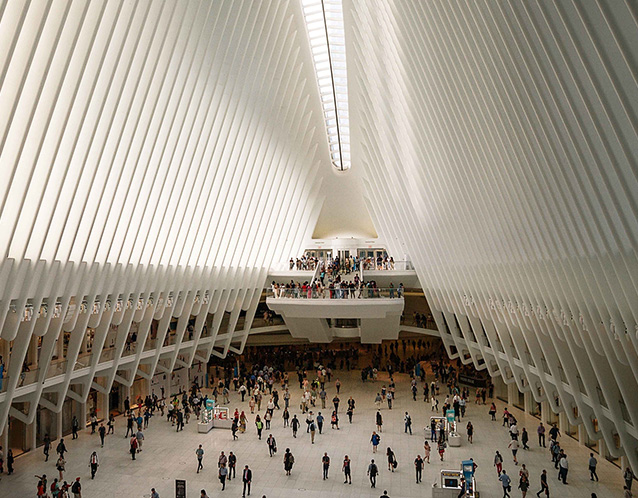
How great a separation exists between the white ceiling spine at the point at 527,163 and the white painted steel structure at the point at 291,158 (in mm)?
55

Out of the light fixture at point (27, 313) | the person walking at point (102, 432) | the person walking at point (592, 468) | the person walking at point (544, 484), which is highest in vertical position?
the light fixture at point (27, 313)

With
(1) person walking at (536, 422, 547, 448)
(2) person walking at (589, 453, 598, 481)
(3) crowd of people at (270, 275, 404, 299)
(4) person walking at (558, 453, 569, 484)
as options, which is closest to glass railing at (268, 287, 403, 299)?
(3) crowd of people at (270, 275, 404, 299)

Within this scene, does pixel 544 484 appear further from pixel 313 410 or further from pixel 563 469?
pixel 313 410

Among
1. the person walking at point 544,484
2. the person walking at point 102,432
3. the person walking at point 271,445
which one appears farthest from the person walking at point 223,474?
the person walking at point 544,484

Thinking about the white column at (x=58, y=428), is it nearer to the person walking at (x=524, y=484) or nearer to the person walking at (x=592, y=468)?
the person walking at (x=524, y=484)

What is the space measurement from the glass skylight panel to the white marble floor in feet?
52.3

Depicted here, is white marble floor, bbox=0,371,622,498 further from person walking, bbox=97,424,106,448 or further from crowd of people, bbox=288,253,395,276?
crowd of people, bbox=288,253,395,276

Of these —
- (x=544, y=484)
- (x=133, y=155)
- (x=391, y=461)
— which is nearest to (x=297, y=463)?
(x=391, y=461)

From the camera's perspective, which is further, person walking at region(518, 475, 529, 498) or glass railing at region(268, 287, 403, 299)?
glass railing at region(268, 287, 403, 299)

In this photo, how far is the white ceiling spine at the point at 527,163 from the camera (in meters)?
7.92

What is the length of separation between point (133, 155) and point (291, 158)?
12625 millimetres

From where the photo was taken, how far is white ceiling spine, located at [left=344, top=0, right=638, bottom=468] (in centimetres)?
792

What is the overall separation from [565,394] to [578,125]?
1276 centimetres

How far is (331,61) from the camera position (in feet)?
77.3
